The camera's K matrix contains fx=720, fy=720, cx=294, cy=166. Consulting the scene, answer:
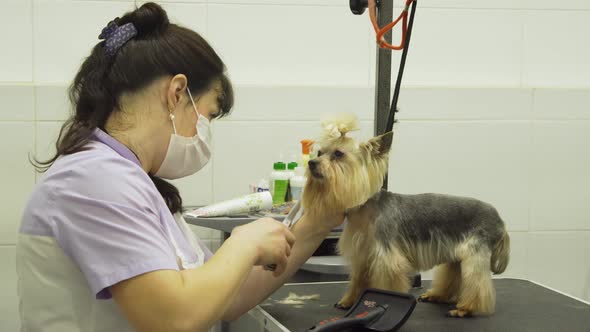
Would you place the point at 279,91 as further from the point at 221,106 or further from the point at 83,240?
the point at 83,240

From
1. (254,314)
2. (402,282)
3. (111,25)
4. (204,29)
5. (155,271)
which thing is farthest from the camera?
(204,29)

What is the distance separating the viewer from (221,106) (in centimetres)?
143

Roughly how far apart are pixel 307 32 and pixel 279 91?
0.28 meters

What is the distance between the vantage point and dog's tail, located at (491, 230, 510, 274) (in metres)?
1.52

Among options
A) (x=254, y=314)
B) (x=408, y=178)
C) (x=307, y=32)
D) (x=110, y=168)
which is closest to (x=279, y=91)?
(x=307, y=32)

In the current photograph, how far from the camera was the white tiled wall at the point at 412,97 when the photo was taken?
9.08ft

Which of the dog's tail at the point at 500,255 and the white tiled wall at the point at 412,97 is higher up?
the white tiled wall at the point at 412,97

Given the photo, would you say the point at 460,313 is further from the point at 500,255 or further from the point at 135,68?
the point at 135,68

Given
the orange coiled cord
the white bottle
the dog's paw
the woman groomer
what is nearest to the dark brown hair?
the woman groomer

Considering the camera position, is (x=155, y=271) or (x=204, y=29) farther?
(x=204, y=29)

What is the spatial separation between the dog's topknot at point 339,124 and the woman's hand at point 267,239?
0.22 m

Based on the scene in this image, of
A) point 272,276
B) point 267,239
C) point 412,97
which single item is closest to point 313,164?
point 267,239

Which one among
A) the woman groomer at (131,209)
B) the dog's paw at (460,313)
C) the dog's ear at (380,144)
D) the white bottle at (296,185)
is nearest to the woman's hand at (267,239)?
the woman groomer at (131,209)

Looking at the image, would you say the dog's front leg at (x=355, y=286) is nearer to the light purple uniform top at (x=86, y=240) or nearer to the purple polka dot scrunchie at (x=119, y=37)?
the light purple uniform top at (x=86, y=240)
